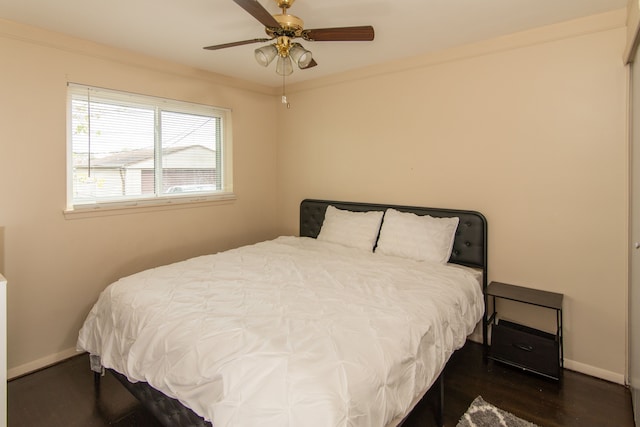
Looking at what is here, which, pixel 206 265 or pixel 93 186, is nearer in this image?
pixel 206 265

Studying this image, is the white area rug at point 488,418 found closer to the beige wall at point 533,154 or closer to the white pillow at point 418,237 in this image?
the beige wall at point 533,154

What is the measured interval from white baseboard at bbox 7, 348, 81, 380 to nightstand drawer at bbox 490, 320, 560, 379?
10.2 feet

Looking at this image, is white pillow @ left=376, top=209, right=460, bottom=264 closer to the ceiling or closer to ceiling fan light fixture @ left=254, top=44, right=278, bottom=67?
the ceiling

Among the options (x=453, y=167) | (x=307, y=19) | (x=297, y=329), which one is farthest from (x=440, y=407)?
(x=307, y=19)

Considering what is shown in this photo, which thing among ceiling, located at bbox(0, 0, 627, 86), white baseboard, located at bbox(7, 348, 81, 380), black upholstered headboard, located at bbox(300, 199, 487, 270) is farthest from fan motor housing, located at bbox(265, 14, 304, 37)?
white baseboard, located at bbox(7, 348, 81, 380)

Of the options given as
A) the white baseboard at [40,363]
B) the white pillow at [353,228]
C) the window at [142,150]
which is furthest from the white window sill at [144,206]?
the white pillow at [353,228]

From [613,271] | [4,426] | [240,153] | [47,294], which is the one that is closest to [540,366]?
[613,271]

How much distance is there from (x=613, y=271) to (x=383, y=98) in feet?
7.13

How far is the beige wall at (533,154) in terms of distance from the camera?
7.31 ft

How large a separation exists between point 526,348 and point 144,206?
3.12 meters

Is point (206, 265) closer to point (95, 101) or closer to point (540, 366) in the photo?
point (95, 101)

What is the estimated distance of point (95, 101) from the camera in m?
2.71

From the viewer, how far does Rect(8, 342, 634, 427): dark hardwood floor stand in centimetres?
192

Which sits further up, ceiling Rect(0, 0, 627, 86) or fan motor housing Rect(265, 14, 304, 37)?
ceiling Rect(0, 0, 627, 86)
